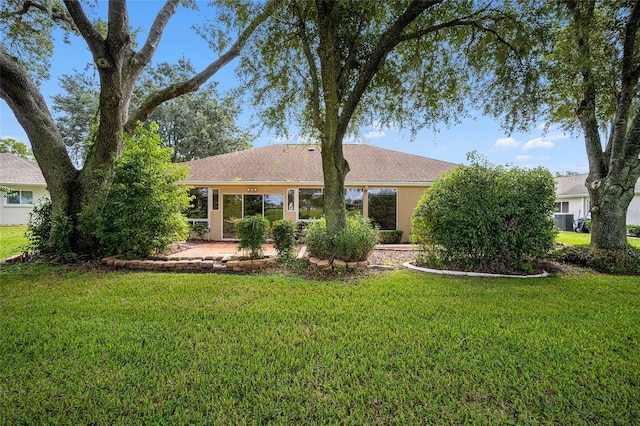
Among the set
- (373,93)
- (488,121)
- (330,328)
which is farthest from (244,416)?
(488,121)

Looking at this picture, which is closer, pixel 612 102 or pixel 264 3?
pixel 264 3

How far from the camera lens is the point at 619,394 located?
2291mm

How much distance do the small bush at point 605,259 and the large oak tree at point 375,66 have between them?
13.5 feet

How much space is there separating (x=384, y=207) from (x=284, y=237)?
7114 millimetres

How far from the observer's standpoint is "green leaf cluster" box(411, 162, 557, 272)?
6.30 m

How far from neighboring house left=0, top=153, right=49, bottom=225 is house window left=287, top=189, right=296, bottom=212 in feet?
55.4

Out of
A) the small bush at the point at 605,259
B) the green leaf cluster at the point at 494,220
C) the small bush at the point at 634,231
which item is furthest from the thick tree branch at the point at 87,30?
Result: the small bush at the point at 634,231

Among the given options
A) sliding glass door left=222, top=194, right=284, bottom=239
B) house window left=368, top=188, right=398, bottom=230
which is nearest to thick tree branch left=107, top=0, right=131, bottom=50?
sliding glass door left=222, top=194, right=284, bottom=239

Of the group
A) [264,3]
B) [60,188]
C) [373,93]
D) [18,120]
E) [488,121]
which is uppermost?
[264,3]

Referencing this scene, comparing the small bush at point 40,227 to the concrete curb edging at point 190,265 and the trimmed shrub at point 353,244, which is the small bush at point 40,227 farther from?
the trimmed shrub at point 353,244

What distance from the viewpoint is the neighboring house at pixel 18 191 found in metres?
17.7

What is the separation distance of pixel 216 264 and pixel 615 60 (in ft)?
37.9

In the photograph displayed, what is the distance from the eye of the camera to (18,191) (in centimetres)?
1816

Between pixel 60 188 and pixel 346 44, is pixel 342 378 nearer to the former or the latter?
pixel 346 44
